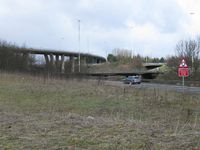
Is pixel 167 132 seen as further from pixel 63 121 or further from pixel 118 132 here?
pixel 63 121

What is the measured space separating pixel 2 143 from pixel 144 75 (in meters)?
119

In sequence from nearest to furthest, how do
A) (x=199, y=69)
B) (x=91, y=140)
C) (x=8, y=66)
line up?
(x=91, y=140) < (x=8, y=66) < (x=199, y=69)

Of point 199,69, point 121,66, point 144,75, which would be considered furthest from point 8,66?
point 121,66

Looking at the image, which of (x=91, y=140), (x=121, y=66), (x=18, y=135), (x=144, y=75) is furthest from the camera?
(x=121, y=66)

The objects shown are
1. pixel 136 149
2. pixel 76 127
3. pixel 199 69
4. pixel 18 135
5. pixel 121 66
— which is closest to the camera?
pixel 136 149

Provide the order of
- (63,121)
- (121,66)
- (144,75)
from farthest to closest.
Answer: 1. (121,66)
2. (144,75)
3. (63,121)

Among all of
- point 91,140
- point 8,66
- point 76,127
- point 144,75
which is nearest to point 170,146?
point 91,140

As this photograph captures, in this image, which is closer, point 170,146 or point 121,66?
point 170,146

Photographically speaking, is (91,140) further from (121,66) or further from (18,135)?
(121,66)

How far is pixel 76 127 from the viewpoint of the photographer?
882 centimetres

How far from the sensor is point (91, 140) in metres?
7.32

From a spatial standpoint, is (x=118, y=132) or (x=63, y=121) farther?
(x=63, y=121)

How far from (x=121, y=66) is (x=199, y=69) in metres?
63.7

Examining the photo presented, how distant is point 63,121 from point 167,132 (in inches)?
114
